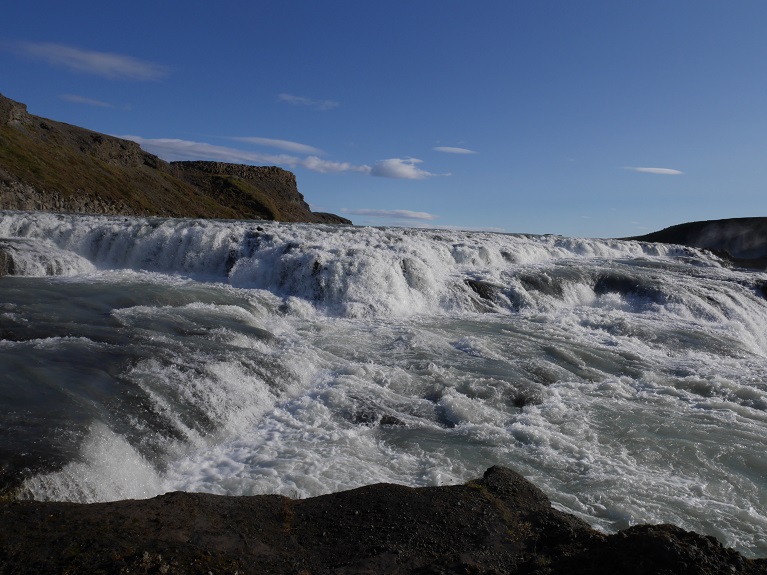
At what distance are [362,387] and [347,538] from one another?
17.1ft

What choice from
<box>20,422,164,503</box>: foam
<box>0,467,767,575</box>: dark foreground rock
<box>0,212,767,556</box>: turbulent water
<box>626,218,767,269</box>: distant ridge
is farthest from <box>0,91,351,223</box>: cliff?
<box>626,218,767,269</box>: distant ridge

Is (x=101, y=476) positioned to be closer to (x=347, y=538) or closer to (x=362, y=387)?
(x=347, y=538)

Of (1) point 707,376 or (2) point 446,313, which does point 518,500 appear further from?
(2) point 446,313

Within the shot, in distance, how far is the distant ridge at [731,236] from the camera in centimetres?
4769

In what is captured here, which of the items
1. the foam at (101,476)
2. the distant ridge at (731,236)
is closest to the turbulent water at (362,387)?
the foam at (101,476)

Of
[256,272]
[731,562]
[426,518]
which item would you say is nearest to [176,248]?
[256,272]

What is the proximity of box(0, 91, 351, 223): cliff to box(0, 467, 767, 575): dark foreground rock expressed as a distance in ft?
128

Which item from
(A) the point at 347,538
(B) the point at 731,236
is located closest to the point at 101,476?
(A) the point at 347,538

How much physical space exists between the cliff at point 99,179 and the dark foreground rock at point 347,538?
39117 mm

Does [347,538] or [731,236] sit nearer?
[347,538]

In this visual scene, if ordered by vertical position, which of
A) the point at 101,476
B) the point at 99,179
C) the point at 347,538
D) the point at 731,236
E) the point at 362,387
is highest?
the point at 731,236

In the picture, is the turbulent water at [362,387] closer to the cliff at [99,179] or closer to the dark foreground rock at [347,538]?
the dark foreground rock at [347,538]

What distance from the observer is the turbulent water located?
641 centimetres

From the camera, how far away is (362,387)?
971 centimetres
